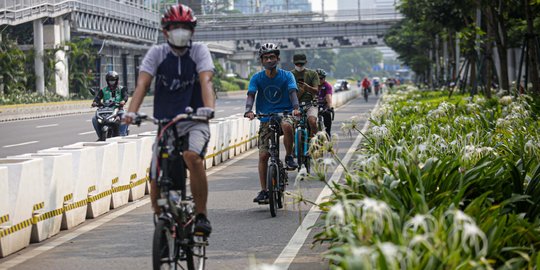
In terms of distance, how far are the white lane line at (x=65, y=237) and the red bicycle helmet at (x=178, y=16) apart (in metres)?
2.73

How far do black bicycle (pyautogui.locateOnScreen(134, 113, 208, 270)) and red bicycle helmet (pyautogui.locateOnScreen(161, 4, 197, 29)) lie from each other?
2.25 ft

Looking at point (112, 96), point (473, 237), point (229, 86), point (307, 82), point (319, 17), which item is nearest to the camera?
point (473, 237)

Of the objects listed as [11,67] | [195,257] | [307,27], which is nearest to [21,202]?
[195,257]

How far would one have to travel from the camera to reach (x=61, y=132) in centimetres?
3250

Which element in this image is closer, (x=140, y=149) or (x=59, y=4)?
(x=140, y=149)

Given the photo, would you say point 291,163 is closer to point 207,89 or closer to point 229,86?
point 207,89

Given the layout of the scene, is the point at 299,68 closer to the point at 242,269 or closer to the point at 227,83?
the point at 242,269

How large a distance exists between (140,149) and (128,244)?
4.99 metres

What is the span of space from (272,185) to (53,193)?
7.91ft

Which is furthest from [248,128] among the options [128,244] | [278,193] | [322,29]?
[322,29]

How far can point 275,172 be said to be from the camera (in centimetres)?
1197

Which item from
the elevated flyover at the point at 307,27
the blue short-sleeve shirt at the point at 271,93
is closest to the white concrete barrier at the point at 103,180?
the blue short-sleeve shirt at the point at 271,93

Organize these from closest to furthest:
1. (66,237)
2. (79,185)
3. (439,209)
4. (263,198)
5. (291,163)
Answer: (439,209) → (66,237) → (79,185) → (263,198) → (291,163)

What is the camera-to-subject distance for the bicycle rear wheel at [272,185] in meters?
11.8
